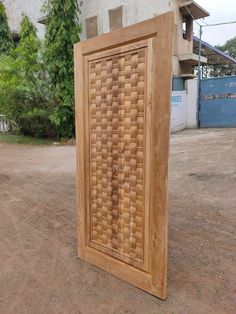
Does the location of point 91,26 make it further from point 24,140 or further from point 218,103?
point 218,103

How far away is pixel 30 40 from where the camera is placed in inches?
384

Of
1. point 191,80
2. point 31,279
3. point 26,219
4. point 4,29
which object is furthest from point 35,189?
point 4,29

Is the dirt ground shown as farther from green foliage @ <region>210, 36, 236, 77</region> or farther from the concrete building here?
green foliage @ <region>210, 36, 236, 77</region>

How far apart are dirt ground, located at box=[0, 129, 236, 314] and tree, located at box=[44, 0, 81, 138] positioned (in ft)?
17.6

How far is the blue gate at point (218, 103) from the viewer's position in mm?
11812

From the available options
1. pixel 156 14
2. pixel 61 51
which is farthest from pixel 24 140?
pixel 156 14

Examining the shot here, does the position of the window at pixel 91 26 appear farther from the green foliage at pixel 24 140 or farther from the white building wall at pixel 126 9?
the green foliage at pixel 24 140

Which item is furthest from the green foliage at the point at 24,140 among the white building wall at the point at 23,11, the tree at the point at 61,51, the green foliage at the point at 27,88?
the white building wall at the point at 23,11

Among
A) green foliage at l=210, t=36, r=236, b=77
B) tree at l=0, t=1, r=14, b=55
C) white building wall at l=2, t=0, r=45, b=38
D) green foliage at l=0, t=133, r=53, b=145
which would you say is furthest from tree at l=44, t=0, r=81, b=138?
green foliage at l=210, t=36, r=236, b=77

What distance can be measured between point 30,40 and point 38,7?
4.15 metres

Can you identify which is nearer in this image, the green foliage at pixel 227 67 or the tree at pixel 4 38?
the tree at pixel 4 38

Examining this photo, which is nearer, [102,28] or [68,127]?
[68,127]

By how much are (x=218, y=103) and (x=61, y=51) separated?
6606 mm

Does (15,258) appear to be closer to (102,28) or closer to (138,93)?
(138,93)
